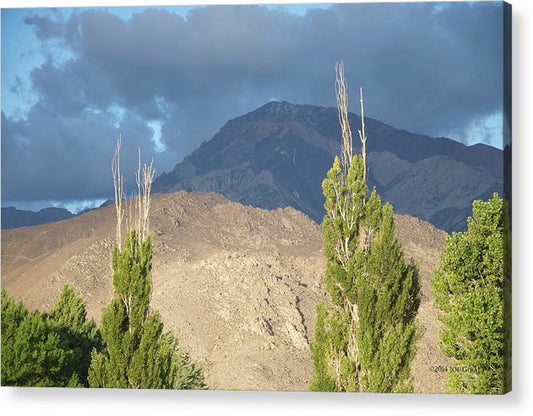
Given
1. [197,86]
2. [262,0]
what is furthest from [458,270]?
[197,86]

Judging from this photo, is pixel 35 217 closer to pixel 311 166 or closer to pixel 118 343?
pixel 311 166

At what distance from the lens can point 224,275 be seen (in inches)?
842

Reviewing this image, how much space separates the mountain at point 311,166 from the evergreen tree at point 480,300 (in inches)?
473

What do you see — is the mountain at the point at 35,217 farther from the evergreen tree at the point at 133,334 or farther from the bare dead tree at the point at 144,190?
the evergreen tree at the point at 133,334

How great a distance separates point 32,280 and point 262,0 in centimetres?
1461

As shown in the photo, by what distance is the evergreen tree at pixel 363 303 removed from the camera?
9461mm

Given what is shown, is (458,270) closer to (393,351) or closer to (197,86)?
(393,351)

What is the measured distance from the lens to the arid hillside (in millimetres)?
17891

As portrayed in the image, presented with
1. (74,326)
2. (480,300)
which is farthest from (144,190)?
(480,300)

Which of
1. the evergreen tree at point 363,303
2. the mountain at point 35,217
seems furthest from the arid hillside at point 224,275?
the evergreen tree at point 363,303

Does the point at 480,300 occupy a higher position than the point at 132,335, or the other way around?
the point at 480,300

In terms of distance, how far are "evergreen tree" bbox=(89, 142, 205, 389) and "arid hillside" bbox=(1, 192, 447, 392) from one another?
6307mm

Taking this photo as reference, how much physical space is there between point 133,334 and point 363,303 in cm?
296

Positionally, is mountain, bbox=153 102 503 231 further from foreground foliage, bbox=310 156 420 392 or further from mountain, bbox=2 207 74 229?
foreground foliage, bbox=310 156 420 392
